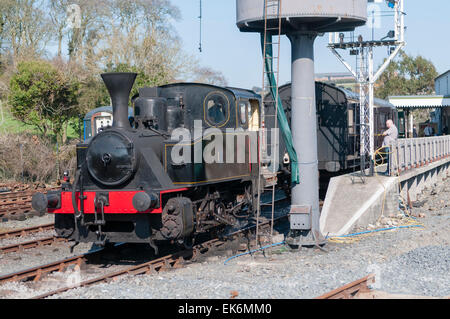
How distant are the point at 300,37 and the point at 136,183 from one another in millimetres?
4238

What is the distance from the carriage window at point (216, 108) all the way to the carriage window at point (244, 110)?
0.49 metres

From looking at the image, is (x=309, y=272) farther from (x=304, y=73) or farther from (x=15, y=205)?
(x=15, y=205)

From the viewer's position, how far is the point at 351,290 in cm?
707

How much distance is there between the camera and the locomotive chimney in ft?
30.5

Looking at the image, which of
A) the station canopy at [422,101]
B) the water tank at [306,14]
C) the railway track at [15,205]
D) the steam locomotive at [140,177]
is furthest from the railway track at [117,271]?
the station canopy at [422,101]

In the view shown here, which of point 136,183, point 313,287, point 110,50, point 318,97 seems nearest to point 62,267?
point 136,183

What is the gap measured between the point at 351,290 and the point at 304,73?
4.92m

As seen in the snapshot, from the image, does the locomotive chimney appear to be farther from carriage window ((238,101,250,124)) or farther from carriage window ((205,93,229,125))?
carriage window ((238,101,250,124))

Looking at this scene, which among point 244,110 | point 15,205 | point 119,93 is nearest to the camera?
point 119,93

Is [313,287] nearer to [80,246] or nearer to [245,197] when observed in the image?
[245,197]

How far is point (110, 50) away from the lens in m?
28.9

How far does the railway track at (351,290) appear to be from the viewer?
6855 mm

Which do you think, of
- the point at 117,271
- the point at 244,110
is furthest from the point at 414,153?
the point at 117,271

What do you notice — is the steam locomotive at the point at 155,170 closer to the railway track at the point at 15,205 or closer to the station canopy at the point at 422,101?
the railway track at the point at 15,205
